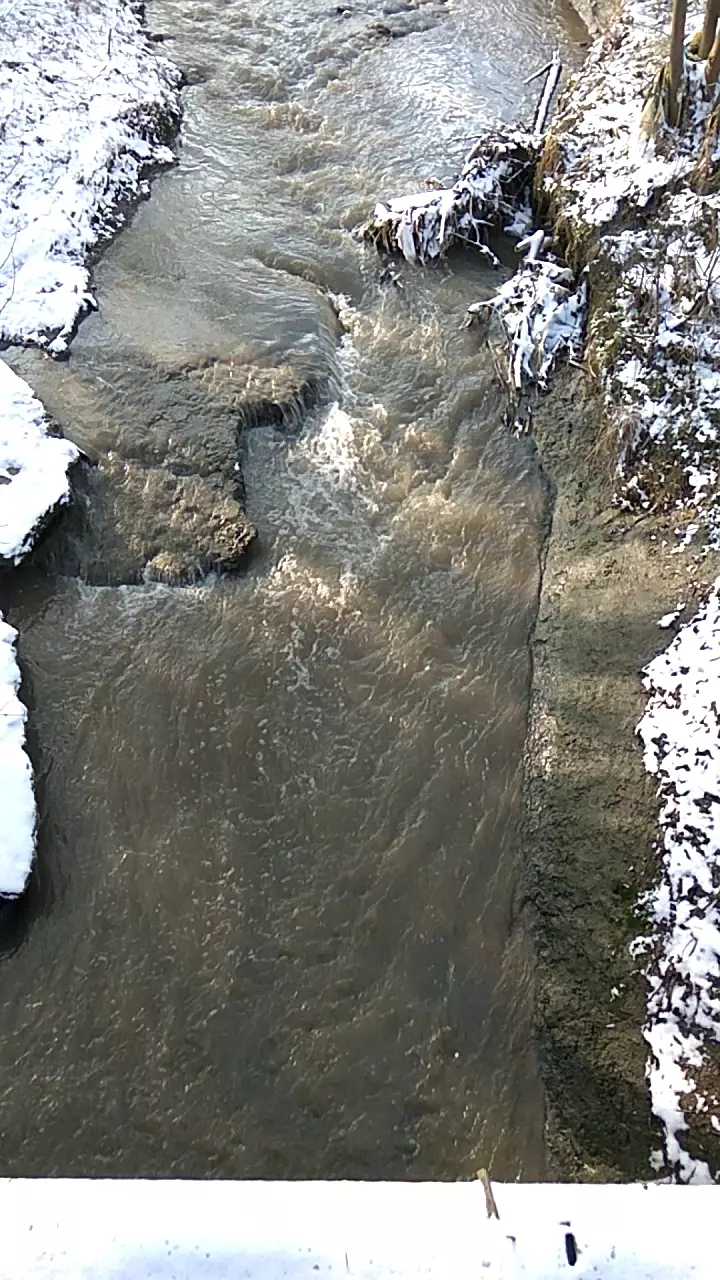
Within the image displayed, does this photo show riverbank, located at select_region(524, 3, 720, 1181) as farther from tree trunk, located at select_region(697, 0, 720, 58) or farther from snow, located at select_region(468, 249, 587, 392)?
tree trunk, located at select_region(697, 0, 720, 58)

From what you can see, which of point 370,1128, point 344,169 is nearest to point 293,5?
point 344,169

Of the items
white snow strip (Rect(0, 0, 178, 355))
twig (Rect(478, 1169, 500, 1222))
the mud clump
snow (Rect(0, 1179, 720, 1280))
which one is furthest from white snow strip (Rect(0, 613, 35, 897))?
white snow strip (Rect(0, 0, 178, 355))

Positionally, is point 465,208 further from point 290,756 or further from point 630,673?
point 290,756

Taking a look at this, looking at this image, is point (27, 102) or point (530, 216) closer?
point (530, 216)

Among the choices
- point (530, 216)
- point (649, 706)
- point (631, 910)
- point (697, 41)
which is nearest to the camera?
point (631, 910)

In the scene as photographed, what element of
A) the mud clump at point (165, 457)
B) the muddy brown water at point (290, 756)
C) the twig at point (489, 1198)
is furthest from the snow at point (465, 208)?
the twig at point (489, 1198)

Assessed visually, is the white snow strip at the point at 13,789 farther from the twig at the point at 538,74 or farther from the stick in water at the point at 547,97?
the twig at the point at 538,74

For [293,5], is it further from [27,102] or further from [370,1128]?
[370,1128]
